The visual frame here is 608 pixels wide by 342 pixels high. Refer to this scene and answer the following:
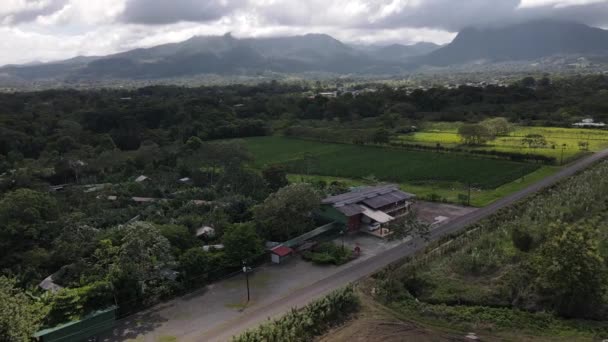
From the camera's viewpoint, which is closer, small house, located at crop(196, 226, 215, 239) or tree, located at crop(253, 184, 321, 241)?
tree, located at crop(253, 184, 321, 241)

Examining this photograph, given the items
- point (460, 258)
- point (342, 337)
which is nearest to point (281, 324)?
point (342, 337)

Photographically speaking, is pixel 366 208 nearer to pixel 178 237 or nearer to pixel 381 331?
pixel 178 237

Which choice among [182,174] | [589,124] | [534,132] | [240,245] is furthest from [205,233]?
[589,124]

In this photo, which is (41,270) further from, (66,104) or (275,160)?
(66,104)

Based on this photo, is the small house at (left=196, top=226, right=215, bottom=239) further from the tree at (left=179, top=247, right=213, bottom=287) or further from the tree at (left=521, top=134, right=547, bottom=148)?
the tree at (left=521, top=134, right=547, bottom=148)

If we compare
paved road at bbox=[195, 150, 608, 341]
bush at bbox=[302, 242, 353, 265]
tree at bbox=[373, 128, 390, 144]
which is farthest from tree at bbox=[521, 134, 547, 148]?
bush at bbox=[302, 242, 353, 265]
